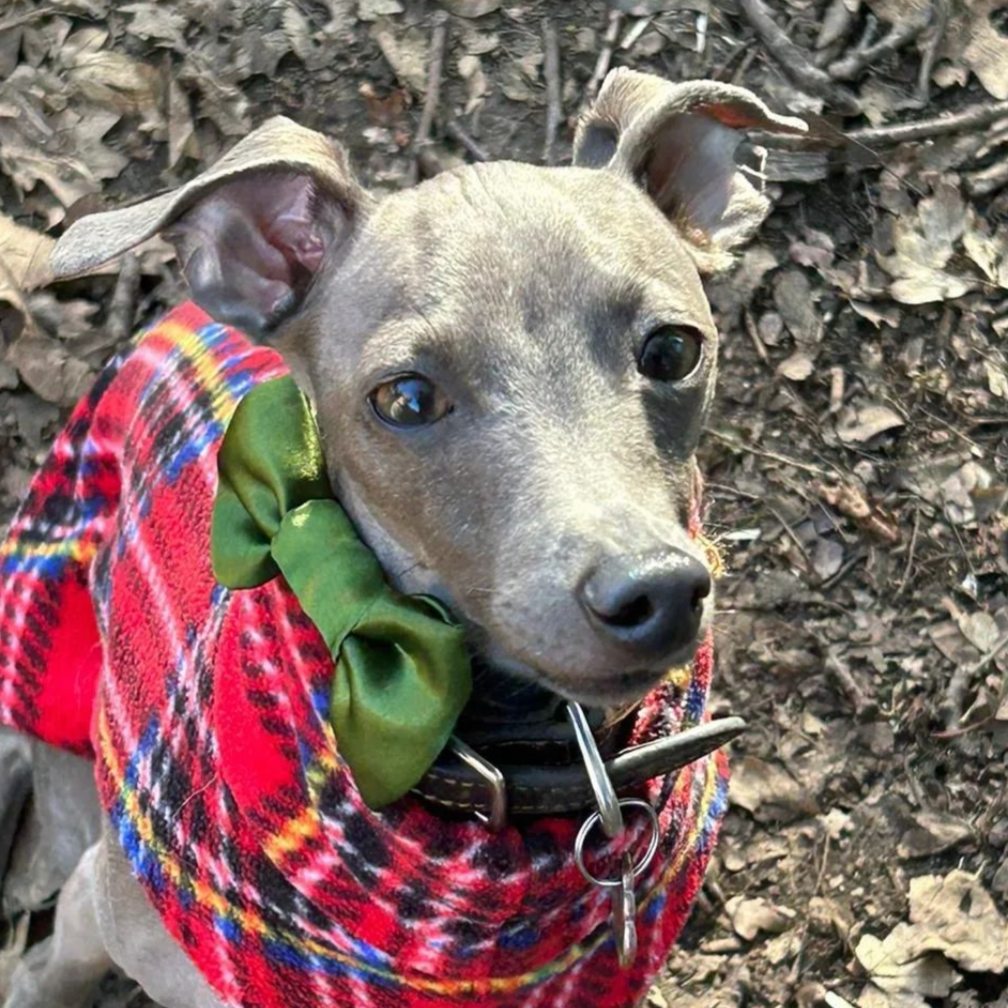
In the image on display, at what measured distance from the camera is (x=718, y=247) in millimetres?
2467

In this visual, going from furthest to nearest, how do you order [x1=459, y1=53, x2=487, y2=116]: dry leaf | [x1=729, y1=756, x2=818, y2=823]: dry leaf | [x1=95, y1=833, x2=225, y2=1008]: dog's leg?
[x1=459, y1=53, x2=487, y2=116]: dry leaf
[x1=729, y1=756, x2=818, y2=823]: dry leaf
[x1=95, y1=833, x2=225, y2=1008]: dog's leg

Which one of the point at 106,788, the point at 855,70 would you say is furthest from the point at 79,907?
the point at 855,70

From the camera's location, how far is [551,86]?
424cm

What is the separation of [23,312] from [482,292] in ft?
7.72

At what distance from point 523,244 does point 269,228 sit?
476mm

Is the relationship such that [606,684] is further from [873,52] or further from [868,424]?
[873,52]

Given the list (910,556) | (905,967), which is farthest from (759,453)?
(905,967)

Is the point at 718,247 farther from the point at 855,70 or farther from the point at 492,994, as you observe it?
the point at 855,70

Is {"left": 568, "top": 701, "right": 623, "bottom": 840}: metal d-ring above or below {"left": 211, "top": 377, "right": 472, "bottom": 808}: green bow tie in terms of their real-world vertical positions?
below

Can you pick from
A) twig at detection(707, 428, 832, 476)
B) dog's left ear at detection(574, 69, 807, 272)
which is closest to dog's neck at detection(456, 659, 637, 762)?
dog's left ear at detection(574, 69, 807, 272)

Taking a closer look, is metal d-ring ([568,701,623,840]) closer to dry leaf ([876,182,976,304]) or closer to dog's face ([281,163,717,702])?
dog's face ([281,163,717,702])

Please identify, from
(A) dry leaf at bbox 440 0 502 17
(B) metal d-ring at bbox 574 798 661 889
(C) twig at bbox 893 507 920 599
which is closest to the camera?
(B) metal d-ring at bbox 574 798 661 889

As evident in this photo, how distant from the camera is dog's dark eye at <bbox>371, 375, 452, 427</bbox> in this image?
200 centimetres

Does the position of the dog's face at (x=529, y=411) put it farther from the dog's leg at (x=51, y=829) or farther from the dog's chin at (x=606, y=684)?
the dog's leg at (x=51, y=829)
